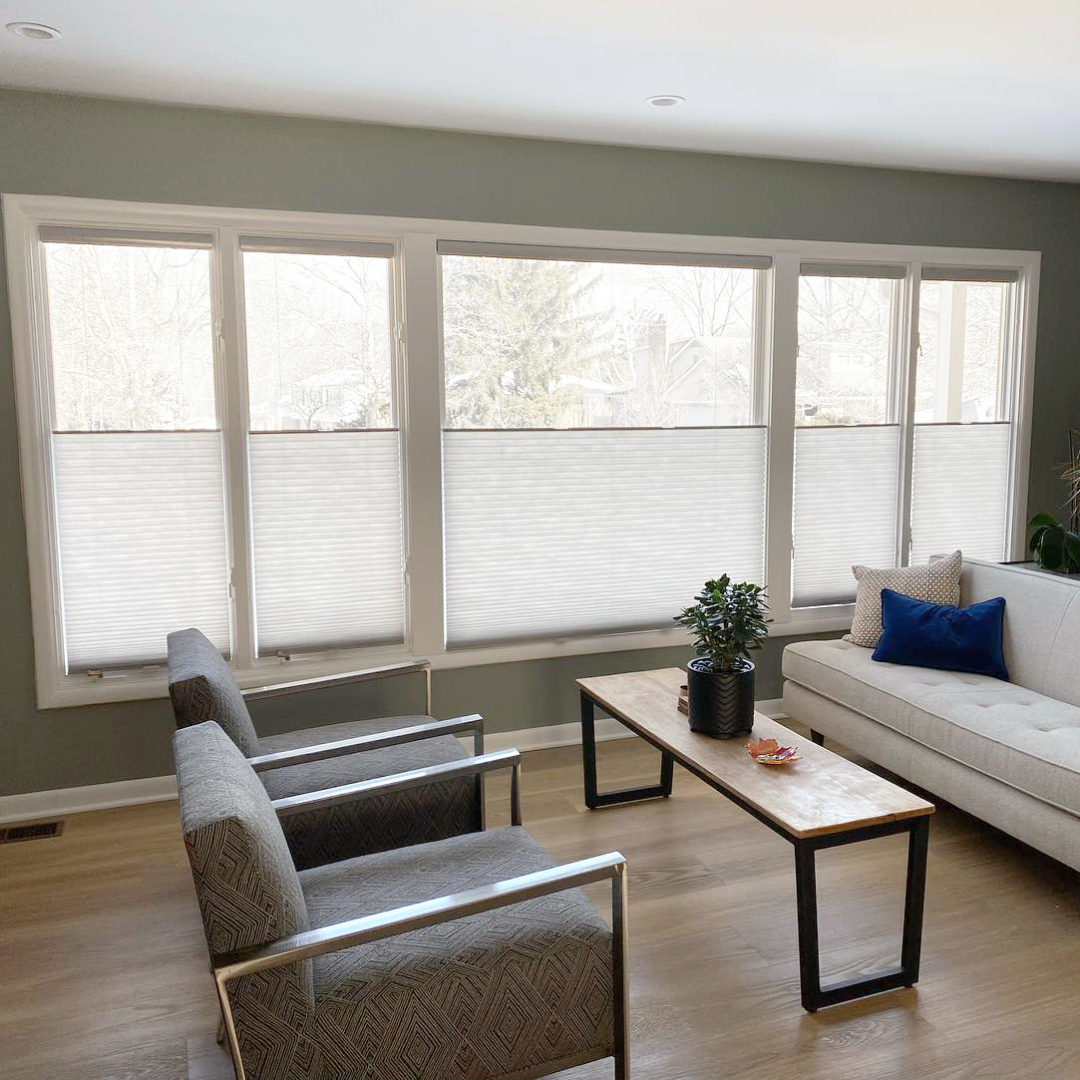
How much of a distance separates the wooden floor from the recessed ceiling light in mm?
2553

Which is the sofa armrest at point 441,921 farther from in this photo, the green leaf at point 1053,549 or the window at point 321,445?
the green leaf at point 1053,549

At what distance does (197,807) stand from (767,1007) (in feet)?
5.08

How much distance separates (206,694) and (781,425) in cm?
288

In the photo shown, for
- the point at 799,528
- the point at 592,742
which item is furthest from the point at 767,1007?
the point at 799,528

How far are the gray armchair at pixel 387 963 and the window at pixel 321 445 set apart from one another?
5.55ft

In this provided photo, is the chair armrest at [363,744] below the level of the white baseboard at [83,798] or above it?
above

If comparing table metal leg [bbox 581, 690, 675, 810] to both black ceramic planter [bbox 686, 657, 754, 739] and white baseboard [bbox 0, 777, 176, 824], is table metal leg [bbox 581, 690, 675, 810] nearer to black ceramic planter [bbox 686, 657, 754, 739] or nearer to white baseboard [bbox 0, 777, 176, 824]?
black ceramic planter [bbox 686, 657, 754, 739]

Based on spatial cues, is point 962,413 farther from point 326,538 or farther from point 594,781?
point 326,538

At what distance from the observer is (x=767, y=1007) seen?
2.42 meters

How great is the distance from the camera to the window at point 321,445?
364cm

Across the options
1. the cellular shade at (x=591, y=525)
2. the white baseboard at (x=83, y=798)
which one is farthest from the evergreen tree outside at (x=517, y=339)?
the white baseboard at (x=83, y=798)

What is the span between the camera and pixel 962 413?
187 inches

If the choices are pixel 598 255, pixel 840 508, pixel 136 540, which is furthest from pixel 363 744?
pixel 840 508

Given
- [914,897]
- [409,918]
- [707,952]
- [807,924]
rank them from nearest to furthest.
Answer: [409,918] → [807,924] → [914,897] → [707,952]
